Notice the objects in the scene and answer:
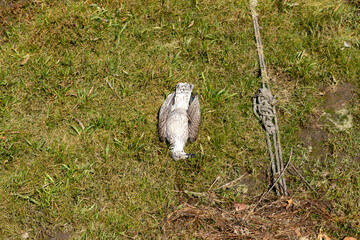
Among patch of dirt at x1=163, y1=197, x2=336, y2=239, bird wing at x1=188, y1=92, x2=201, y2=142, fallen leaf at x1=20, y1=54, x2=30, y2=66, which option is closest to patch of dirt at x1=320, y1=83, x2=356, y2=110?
patch of dirt at x1=163, y1=197, x2=336, y2=239

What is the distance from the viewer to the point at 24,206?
405 centimetres

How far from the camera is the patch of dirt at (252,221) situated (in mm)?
3926

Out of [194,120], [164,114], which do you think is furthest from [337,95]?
[164,114]

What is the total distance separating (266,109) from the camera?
4605mm

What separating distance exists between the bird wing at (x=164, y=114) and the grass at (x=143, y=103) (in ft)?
0.61

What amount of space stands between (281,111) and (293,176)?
85 cm

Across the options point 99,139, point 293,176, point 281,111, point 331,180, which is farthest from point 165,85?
point 331,180

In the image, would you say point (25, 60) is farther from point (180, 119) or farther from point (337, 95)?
point (337, 95)

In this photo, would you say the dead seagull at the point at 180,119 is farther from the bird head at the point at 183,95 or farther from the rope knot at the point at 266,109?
the rope knot at the point at 266,109

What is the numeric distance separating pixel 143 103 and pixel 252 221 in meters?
1.91

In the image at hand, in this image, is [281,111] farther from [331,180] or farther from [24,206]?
[24,206]

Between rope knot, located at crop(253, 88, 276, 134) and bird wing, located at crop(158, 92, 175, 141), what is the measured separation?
3.47 feet

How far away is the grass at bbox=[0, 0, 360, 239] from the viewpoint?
13.5ft

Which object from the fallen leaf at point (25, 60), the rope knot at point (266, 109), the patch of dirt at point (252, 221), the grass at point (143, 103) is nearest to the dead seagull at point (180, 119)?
the grass at point (143, 103)
